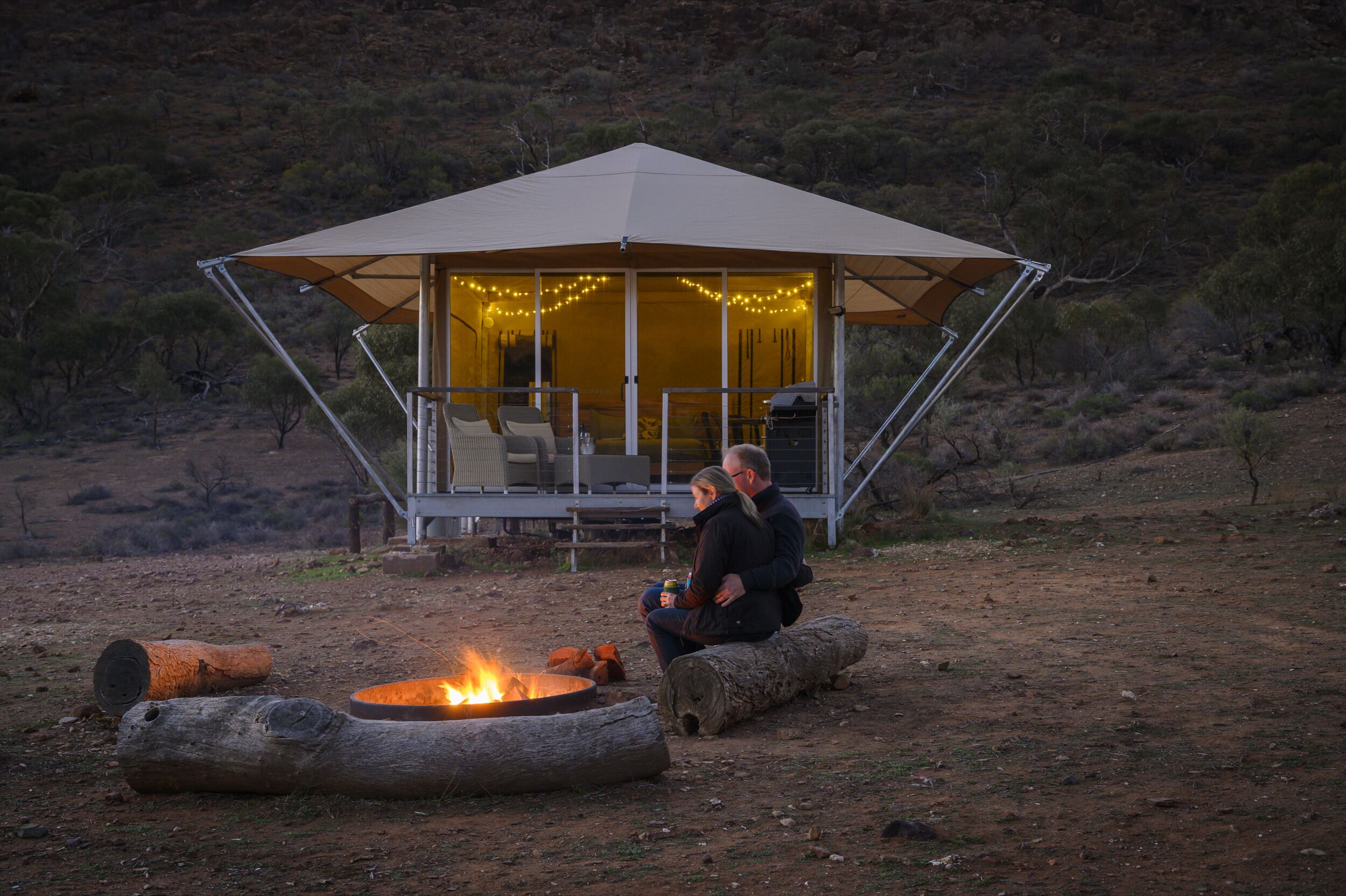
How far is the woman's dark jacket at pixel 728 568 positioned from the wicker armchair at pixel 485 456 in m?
5.21

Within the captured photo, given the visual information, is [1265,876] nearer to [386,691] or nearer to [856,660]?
[856,660]

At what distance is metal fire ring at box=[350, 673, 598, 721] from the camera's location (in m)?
4.38

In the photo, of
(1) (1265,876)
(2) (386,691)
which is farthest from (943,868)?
(2) (386,691)

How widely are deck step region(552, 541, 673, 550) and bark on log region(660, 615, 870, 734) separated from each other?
185 inches

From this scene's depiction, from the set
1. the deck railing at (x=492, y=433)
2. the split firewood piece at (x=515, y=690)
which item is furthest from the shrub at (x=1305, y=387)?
the split firewood piece at (x=515, y=690)

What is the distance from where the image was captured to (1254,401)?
17641 mm

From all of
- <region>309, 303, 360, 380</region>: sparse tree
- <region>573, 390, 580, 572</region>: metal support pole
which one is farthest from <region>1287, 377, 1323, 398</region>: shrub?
<region>309, 303, 360, 380</region>: sparse tree

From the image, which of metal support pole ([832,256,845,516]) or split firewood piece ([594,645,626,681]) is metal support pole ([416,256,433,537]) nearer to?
metal support pole ([832,256,845,516])

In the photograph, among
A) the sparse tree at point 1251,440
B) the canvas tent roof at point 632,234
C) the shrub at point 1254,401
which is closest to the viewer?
the canvas tent roof at point 632,234

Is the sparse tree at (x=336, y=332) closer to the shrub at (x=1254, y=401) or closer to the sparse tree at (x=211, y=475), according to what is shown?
the sparse tree at (x=211, y=475)

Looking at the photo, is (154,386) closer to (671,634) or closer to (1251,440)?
(1251,440)

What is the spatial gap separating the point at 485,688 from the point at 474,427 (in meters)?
5.82

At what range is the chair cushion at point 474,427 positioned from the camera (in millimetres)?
10320

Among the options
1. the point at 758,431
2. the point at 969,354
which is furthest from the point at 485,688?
the point at 758,431
